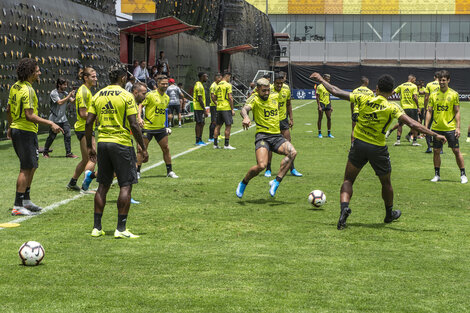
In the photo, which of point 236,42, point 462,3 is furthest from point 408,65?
point 236,42

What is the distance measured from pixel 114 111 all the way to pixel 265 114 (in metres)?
3.97

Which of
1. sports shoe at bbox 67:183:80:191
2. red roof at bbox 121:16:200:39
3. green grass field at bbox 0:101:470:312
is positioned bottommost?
green grass field at bbox 0:101:470:312

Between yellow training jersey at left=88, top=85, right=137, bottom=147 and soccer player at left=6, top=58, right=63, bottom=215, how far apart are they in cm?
147

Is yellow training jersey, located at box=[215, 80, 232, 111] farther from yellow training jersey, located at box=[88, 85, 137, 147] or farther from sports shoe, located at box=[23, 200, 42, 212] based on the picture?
yellow training jersey, located at box=[88, 85, 137, 147]

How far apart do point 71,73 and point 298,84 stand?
44.5 m

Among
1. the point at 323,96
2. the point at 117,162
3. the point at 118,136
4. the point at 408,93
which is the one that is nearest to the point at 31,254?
the point at 117,162

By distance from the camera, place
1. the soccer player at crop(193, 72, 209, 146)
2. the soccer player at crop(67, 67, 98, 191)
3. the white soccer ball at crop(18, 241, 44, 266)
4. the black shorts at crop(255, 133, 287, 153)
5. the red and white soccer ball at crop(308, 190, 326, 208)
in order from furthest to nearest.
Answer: the soccer player at crop(193, 72, 209, 146)
the black shorts at crop(255, 133, 287, 153)
the soccer player at crop(67, 67, 98, 191)
the red and white soccer ball at crop(308, 190, 326, 208)
the white soccer ball at crop(18, 241, 44, 266)

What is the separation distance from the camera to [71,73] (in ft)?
78.5

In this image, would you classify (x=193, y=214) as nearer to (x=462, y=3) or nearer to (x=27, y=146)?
(x=27, y=146)

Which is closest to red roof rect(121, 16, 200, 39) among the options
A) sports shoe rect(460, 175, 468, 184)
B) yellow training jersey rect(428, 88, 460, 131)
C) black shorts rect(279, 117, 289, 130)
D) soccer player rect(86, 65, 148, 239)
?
black shorts rect(279, 117, 289, 130)

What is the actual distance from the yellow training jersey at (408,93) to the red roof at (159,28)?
10.1 metres

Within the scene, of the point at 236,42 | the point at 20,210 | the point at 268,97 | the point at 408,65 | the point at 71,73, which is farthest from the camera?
the point at 408,65

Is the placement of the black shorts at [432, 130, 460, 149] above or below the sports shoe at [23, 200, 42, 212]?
above

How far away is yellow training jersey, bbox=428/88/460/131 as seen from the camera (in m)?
13.7
